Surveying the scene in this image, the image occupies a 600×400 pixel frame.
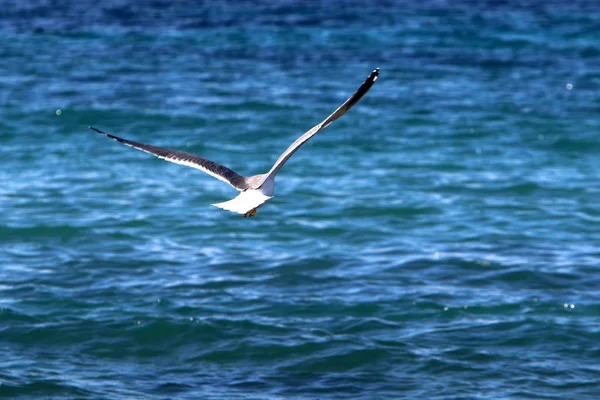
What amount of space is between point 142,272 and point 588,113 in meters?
11.1

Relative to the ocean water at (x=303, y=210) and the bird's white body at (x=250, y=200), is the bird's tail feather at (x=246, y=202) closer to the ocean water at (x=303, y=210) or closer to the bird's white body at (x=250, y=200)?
the bird's white body at (x=250, y=200)

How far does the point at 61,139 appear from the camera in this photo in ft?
64.0

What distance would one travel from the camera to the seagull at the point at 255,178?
24.0ft

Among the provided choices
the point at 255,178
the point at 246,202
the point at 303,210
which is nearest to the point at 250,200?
the point at 246,202

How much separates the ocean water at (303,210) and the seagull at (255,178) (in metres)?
2.69

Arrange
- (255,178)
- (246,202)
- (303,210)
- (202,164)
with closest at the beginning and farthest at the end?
1. (246,202)
2. (255,178)
3. (202,164)
4. (303,210)

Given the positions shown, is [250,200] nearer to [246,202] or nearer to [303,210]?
[246,202]

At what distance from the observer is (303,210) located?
52.9 ft

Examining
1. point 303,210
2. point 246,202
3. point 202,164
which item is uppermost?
point 202,164

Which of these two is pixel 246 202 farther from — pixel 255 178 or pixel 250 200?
pixel 255 178

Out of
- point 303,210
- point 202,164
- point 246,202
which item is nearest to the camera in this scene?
point 246,202

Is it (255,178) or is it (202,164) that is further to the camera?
(202,164)

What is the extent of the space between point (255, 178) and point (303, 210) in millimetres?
7553

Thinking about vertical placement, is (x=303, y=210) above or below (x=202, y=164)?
below
